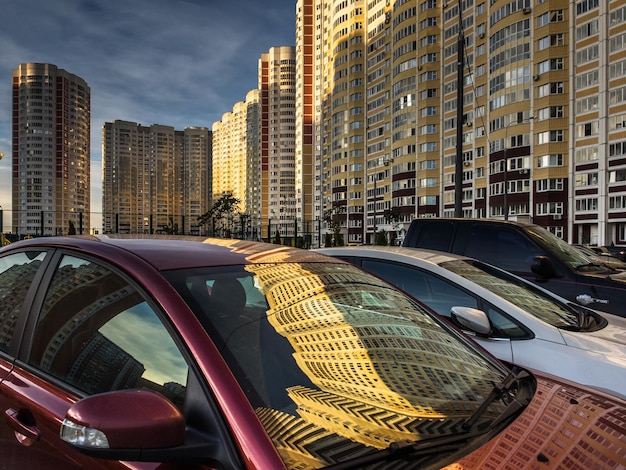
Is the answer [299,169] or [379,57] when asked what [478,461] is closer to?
[379,57]

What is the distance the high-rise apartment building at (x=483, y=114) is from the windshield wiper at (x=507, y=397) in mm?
30387

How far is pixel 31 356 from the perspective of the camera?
80.7 inches

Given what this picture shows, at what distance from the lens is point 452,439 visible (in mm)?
1534

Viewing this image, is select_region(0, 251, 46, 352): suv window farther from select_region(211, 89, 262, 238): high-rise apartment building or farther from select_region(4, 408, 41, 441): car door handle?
select_region(211, 89, 262, 238): high-rise apartment building

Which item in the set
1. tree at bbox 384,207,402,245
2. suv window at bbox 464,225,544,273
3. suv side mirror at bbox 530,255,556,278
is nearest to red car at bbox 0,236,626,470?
suv side mirror at bbox 530,255,556,278

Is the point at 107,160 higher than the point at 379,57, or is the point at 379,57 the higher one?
the point at 379,57

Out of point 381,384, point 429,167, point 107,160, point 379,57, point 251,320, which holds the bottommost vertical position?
point 381,384

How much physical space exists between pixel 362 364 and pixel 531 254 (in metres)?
5.24

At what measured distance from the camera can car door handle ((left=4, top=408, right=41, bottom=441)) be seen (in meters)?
1.74

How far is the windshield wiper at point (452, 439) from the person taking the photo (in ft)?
4.42

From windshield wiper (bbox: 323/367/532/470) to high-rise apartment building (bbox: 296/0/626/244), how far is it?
30.6 meters

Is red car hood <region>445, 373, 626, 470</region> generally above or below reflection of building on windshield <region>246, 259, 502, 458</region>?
below

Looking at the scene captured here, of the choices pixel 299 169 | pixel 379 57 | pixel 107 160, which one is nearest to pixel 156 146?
pixel 107 160

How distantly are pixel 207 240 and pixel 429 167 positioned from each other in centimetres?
6923
